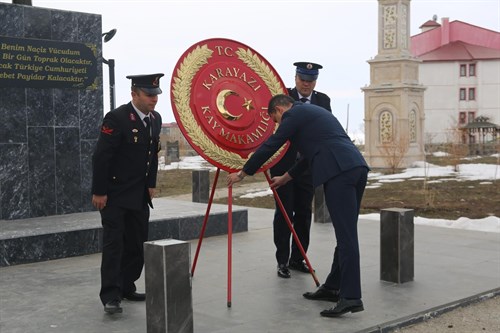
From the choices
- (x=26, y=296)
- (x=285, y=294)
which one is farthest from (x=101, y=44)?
(x=285, y=294)

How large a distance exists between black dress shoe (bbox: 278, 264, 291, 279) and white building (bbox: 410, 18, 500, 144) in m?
47.2

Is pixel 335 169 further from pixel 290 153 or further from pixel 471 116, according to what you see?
pixel 471 116

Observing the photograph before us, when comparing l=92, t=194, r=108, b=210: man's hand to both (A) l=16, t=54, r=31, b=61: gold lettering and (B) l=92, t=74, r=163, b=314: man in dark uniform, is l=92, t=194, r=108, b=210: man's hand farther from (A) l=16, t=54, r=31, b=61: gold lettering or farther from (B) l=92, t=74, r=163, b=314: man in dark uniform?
(A) l=16, t=54, r=31, b=61: gold lettering

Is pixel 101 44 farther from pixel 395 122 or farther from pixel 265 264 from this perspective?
pixel 395 122

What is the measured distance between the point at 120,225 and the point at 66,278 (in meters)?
1.48

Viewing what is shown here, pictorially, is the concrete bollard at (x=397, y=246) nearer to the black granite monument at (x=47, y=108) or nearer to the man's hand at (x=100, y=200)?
the man's hand at (x=100, y=200)

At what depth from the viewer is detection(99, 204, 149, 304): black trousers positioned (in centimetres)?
472

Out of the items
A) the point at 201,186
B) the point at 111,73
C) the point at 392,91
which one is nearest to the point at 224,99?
the point at 201,186

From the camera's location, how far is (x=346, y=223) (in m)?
4.60

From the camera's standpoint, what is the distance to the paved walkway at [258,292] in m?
4.45

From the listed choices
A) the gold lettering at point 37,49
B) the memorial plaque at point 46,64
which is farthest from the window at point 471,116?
the gold lettering at point 37,49

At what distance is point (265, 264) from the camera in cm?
651

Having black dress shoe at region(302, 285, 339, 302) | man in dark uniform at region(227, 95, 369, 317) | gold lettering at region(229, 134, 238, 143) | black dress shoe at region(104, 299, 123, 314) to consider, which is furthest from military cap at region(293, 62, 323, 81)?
black dress shoe at region(104, 299, 123, 314)

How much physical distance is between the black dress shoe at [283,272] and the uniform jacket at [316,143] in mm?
1411
